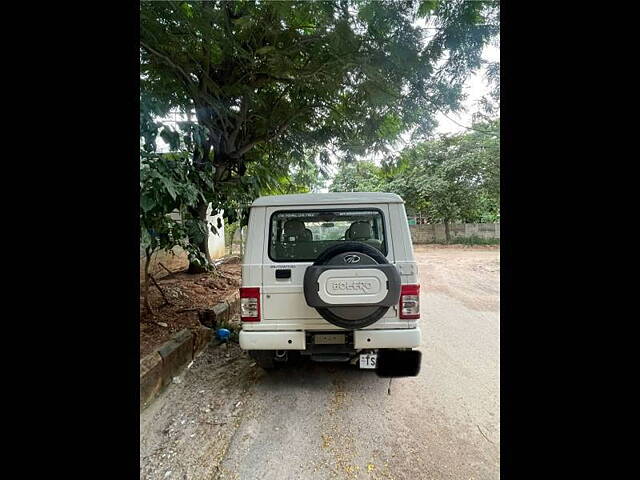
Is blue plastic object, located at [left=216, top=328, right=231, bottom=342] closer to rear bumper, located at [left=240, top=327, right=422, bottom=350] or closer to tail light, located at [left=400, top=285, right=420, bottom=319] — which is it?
rear bumper, located at [left=240, top=327, right=422, bottom=350]

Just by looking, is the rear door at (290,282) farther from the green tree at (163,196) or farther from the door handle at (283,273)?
the green tree at (163,196)

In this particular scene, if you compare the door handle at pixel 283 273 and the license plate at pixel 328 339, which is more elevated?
the door handle at pixel 283 273

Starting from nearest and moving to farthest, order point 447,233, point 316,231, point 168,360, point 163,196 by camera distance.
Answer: point 163,196 < point 168,360 < point 316,231 < point 447,233

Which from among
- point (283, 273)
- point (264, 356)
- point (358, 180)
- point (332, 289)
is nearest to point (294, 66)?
point (283, 273)

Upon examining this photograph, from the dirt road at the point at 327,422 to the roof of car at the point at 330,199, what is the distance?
864mm

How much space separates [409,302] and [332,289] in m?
0.59

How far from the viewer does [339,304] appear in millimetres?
1791

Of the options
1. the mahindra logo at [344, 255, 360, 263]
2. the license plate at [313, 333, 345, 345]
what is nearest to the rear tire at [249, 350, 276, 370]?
the license plate at [313, 333, 345, 345]

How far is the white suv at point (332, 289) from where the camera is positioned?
5.91 ft

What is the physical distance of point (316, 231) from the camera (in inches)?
99.0

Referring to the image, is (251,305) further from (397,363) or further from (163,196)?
(397,363)

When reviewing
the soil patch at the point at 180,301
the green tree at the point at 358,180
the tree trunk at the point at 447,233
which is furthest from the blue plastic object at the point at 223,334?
the green tree at the point at 358,180
